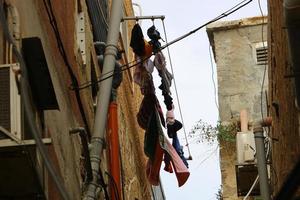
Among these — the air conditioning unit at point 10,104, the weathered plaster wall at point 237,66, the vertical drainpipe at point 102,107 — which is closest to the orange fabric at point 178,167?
the vertical drainpipe at point 102,107

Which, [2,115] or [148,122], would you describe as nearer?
[2,115]

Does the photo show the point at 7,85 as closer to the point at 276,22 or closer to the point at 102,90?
the point at 102,90

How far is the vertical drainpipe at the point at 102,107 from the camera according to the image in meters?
8.56

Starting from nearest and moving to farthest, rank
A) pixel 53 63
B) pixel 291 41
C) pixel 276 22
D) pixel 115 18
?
1. pixel 291 41
2. pixel 53 63
3. pixel 115 18
4. pixel 276 22

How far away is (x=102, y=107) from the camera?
29.5 feet

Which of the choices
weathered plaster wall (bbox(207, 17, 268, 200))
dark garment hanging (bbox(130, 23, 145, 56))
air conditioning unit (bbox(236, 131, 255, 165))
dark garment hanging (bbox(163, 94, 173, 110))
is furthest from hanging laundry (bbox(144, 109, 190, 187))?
weathered plaster wall (bbox(207, 17, 268, 200))

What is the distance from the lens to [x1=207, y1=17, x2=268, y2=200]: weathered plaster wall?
2202 cm

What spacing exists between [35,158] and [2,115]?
410mm

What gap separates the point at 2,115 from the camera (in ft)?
19.5

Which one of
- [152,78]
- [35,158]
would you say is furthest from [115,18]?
[35,158]

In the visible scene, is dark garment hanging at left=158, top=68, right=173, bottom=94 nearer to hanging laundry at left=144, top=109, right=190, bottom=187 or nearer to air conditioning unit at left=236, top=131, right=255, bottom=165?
hanging laundry at left=144, top=109, right=190, bottom=187

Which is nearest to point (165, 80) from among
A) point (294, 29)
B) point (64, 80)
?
point (64, 80)

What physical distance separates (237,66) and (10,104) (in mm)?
17004

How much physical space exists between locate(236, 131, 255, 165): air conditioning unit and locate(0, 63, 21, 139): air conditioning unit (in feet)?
29.1
